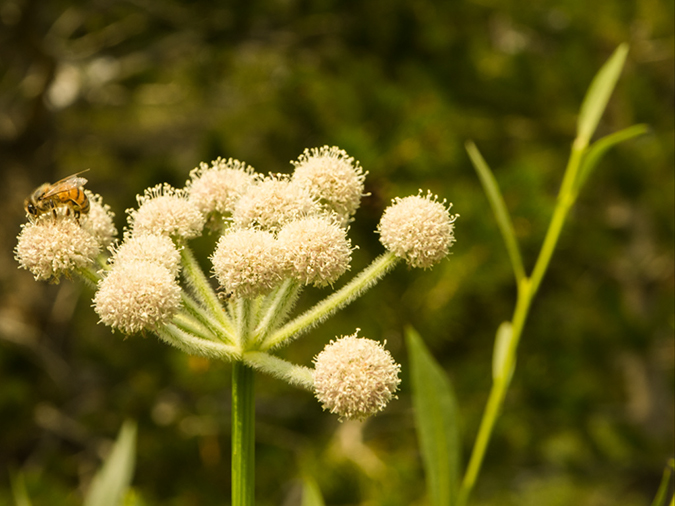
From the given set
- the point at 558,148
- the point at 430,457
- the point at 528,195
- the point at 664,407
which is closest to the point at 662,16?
the point at 558,148

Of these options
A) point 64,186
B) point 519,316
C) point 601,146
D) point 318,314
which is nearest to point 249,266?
point 318,314

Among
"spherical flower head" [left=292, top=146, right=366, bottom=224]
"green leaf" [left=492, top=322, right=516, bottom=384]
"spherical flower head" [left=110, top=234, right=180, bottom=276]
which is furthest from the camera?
"green leaf" [left=492, top=322, right=516, bottom=384]

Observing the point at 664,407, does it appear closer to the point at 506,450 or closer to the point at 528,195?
the point at 506,450

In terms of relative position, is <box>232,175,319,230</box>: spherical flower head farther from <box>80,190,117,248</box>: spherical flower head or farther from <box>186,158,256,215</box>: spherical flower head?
Answer: <box>80,190,117,248</box>: spherical flower head

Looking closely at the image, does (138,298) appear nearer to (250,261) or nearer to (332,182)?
(250,261)

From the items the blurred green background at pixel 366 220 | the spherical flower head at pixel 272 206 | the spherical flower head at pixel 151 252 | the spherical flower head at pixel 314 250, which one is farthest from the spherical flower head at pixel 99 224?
the blurred green background at pixel 366 220

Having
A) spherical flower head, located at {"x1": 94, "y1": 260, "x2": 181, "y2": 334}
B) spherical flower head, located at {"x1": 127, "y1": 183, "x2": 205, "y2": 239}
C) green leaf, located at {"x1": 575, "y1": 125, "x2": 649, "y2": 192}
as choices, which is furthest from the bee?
green leaf, located at {"x1": 575, "y1": 125, "x2": 649, "y2": 192}
